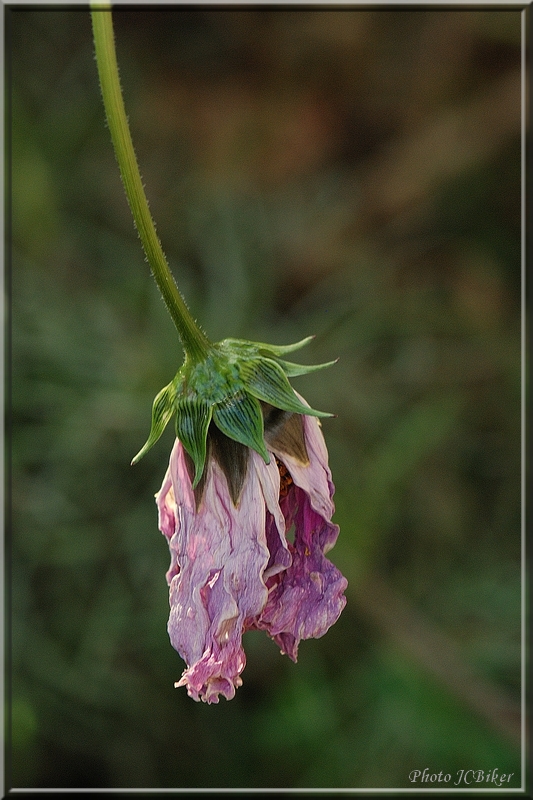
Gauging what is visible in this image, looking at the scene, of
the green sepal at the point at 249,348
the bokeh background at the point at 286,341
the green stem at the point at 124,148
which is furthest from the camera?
the bokeh background at the point at 286,341

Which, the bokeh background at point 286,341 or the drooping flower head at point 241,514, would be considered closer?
the drooping flower head at point 241,514

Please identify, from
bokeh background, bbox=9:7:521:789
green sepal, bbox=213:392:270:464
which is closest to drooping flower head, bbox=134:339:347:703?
green sepal, bbox=213:392:270:464

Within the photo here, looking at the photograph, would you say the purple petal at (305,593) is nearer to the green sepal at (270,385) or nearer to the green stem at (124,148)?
the green sepal at (270,385)

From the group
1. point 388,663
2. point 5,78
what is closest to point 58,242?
point 5,78

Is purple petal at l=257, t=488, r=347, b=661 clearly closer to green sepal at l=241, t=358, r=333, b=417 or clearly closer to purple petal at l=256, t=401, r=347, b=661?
purple petal at l=256, t=401, r=347, b=661

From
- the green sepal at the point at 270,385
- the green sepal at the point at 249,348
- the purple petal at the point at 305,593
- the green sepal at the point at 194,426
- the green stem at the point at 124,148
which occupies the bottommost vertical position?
the purple petal at the point at 305,593

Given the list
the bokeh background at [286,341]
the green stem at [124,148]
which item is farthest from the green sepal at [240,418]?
the bokeh background at [286,341]

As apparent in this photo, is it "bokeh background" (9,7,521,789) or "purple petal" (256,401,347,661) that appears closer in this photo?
"purple petal" (256,401,347,661)

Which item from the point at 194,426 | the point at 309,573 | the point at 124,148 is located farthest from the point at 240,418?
the point at 124,148
